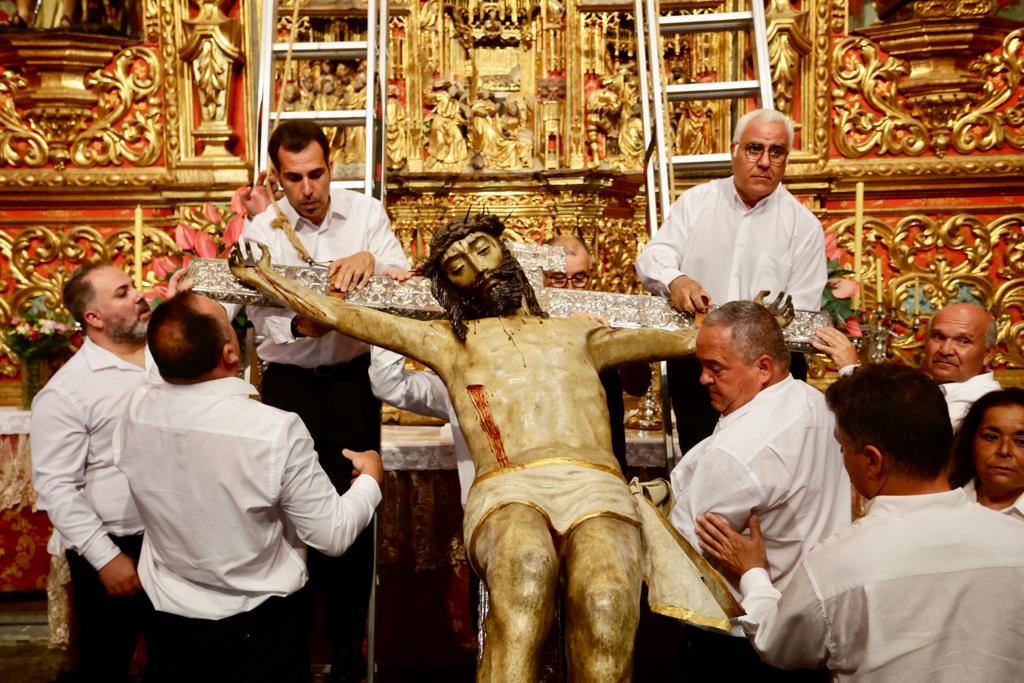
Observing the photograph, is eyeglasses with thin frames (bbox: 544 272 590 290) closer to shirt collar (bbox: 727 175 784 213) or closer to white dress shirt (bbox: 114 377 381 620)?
shirt collar (bbox: 727 175 784 213)

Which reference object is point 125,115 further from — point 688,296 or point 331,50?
point 688,296

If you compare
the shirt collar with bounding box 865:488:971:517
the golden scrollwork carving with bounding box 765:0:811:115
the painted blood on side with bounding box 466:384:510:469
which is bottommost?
the shirt collar with bounding box 865:488:971:517

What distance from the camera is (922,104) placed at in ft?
20.7

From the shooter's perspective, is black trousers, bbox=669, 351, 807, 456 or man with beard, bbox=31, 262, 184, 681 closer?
man with beard, bbox=31, 262, 184, 681

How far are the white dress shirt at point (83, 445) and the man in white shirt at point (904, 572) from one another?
208 centimetres

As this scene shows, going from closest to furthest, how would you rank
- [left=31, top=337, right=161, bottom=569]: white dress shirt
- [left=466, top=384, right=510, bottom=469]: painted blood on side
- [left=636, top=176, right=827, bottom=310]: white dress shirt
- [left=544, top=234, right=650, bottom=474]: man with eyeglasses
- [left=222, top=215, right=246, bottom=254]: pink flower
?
[left=466, top=384, right=510, bottom=469]: painted blood on side, [left=31, top=337, right=161, bottom=569]: white dress shirt, [left=544, top=234, right=650, bottom=474]: man with eyeglasses, [left=636, top=176, right=827, bottom=310]: white dress shirt, [left=222, top=215, right=246, bottom=254]: pink flower

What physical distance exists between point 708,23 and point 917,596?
3.59 meters

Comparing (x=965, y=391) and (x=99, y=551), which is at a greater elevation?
(x=965, y=391)

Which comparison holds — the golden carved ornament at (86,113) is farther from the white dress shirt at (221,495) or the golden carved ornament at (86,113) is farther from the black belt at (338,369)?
the white dress shirt at (221,495)

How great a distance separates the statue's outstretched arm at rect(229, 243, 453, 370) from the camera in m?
3.39

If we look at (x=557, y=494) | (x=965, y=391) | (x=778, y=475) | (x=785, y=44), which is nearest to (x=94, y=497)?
(x=557, y=494)

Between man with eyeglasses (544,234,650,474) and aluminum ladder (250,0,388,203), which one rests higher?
aluminum ladder (250,0,388,203)

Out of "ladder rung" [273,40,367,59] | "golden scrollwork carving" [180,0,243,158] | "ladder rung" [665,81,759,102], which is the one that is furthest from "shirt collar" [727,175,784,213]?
"golden scrollwork carving" [180,0,243,158]

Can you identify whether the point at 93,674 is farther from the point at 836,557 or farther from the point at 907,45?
the point at 907,45
